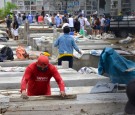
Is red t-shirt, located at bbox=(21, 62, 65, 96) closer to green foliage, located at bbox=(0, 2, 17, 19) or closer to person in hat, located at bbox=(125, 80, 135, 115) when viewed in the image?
person in hat, located at bbox=(125, 80, 135, 115)

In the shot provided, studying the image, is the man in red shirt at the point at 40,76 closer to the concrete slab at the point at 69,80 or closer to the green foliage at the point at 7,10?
the concrete slab at the point at 69,80

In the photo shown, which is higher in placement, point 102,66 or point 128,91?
point 128,91

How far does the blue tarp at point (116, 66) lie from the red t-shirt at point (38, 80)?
193cm

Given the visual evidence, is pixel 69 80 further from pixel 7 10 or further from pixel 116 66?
pixel 7 10

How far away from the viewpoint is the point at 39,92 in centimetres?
837

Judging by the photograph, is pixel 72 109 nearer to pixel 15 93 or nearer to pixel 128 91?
pixel 15 93

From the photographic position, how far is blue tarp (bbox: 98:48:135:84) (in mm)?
9656

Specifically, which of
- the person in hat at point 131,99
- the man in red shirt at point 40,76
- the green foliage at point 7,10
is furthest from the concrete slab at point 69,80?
the green foliage at point 7,10

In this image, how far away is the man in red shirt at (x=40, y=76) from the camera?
7.79 metres

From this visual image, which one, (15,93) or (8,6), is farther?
(8,6)

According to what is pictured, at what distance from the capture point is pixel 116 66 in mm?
9758

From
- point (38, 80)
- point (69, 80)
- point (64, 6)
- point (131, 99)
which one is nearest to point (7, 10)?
point (64, 6)

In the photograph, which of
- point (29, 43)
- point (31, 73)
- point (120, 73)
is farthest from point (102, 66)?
point (29, 43)

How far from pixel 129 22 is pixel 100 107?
18.8 m
